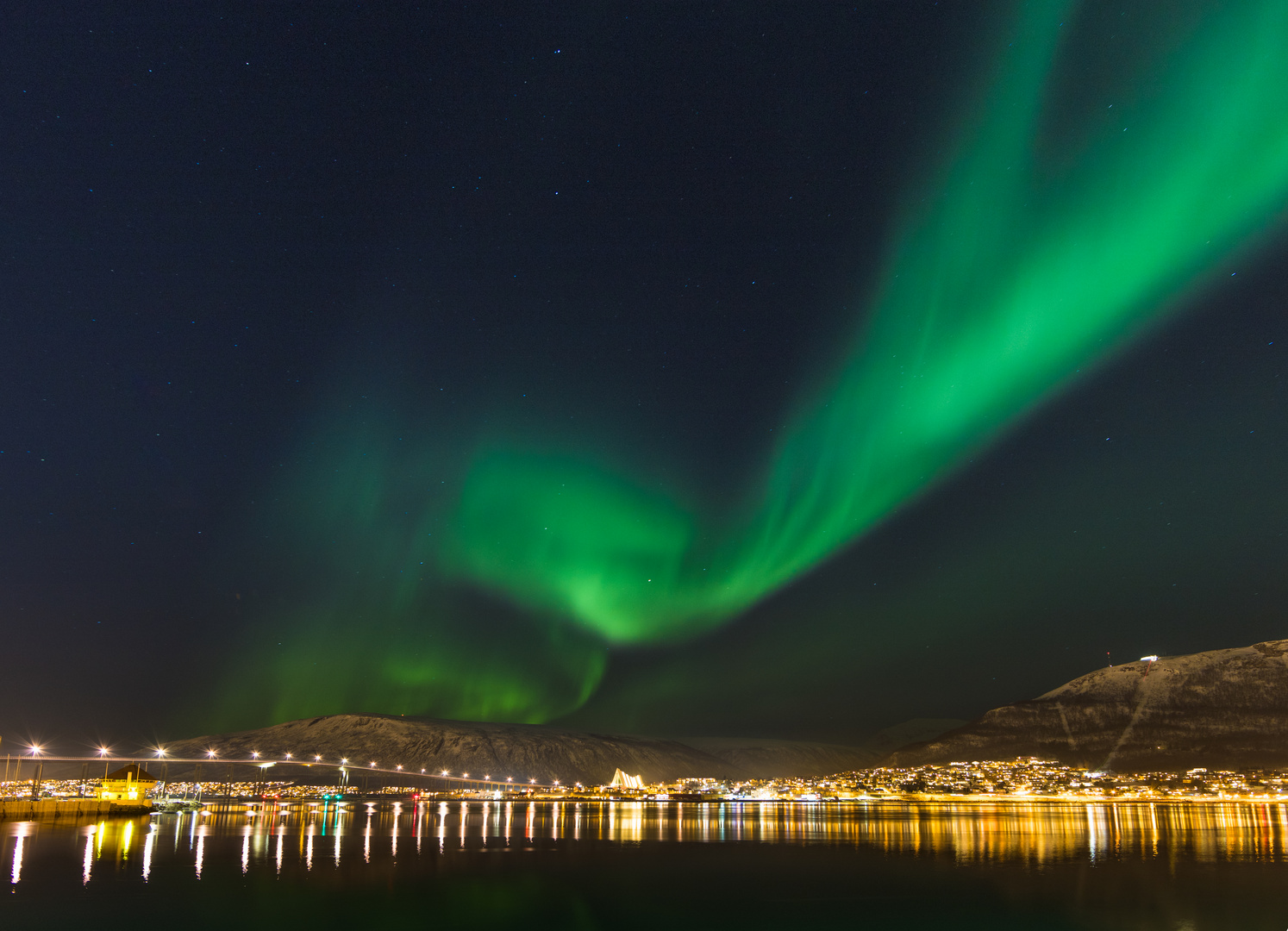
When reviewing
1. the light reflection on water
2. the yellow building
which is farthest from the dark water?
the yellow building

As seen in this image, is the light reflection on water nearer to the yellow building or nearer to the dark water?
the dark water

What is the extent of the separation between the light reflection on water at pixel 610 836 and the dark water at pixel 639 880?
1.85 ft

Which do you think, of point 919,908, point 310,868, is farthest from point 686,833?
point 919,908

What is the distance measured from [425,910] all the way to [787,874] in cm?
2602

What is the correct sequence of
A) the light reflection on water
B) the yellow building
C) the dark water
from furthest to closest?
the yellow building < the light reflection on water < the dark water

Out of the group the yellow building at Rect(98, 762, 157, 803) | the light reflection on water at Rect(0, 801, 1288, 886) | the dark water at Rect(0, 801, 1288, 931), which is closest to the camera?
the dark water at Rect(0, 801, 1288, 931)

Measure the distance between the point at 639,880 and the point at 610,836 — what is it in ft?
165

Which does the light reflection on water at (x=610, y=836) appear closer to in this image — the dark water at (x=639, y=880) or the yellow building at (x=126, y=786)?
the dark water at (x=639, y=880)

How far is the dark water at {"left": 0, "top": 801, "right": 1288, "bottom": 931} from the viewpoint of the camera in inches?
1555

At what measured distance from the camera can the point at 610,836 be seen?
10225cm

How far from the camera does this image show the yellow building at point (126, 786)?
486 feet

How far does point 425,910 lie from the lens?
41594 mm

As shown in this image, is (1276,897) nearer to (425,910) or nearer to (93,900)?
(425,910)

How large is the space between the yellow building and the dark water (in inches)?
2245
